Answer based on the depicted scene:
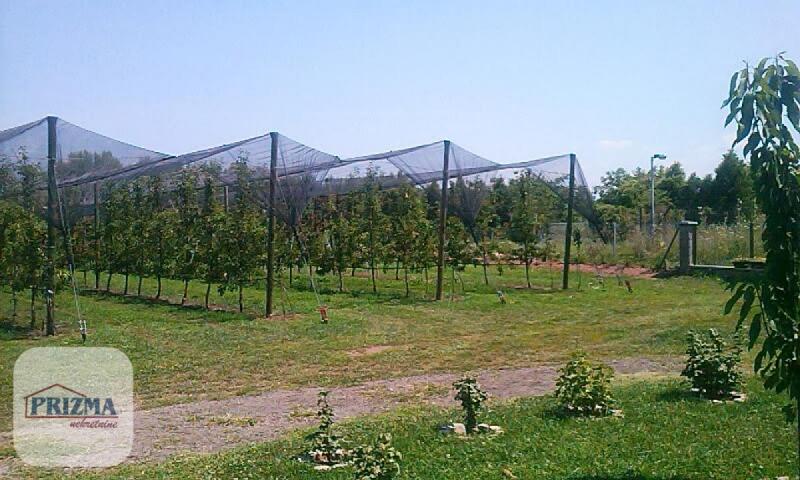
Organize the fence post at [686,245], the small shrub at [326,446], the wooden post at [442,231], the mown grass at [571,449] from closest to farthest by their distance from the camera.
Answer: the mown grass at [571,449]
the small shrub at [326,446]
the wooden post at [442,231]
the fence post at [686,245]

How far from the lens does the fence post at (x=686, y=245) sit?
20875 mm

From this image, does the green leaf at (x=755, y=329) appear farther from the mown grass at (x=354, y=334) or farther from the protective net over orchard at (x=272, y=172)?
the protective net over orchard at (x=272, y=172)

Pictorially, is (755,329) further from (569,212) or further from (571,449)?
(569,212)

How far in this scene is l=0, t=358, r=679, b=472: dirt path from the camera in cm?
613

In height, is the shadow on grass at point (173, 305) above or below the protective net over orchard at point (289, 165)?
below

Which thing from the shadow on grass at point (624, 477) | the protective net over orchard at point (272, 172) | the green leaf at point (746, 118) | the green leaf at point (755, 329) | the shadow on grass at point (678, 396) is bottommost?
the shadow on grass at point (624, 477)

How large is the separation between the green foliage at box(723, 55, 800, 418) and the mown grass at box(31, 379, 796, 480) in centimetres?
113

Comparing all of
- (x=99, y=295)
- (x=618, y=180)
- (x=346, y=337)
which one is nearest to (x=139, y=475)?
(x=346, y=337)

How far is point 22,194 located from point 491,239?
1171cm

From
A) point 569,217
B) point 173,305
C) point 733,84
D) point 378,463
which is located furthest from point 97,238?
point 733,84

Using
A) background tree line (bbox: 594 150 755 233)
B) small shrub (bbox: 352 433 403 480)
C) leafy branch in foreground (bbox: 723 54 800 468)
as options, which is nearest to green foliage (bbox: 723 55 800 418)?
leafy branch in foreground (bbox: 723 54 800 468)

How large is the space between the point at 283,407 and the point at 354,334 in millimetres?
4465

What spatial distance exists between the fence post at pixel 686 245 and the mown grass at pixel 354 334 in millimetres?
2951

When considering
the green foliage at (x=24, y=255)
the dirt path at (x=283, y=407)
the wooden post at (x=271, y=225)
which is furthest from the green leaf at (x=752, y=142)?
the wooden post at (x=271, y=225)
